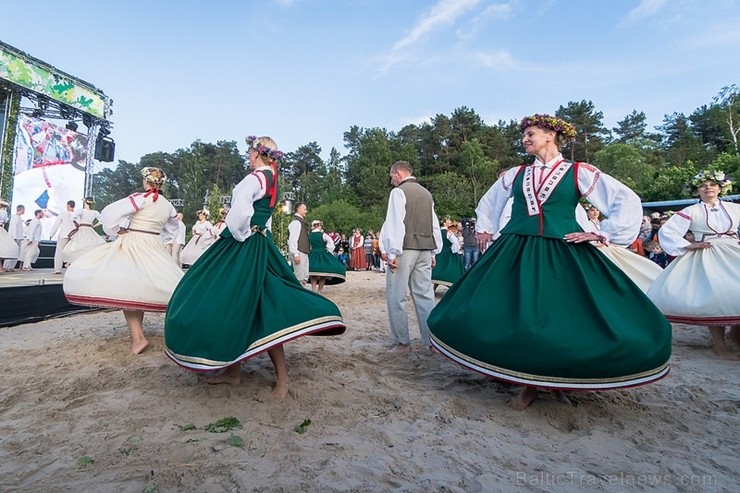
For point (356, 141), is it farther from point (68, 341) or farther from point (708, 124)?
point (68, 341)

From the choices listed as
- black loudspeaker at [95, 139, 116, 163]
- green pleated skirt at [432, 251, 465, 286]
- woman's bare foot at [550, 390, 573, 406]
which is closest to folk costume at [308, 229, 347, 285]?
green pleated skirt at [432, 251, 465, 286]

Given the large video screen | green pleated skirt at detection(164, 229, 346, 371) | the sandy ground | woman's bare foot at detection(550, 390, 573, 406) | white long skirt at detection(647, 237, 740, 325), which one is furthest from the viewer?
the large video screen

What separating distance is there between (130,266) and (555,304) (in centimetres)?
363

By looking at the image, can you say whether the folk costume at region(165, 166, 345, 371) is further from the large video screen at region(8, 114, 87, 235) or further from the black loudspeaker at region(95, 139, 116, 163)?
the black loudspeaker at region(95, 139, 116, 163)

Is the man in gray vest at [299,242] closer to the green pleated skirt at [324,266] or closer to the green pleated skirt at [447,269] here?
the green pleated skirt at [324,266]

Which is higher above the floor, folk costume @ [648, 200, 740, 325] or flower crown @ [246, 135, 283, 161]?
flower crown @ [246, 135, 283, 161]

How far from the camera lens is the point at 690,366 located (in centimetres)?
394

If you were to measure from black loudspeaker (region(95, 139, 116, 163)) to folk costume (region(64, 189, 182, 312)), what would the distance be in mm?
18395

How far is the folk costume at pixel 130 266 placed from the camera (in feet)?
13.4

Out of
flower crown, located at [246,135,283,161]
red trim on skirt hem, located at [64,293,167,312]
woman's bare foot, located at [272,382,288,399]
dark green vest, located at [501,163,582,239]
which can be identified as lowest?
woman's bare foot, located at [272,382,288,399]

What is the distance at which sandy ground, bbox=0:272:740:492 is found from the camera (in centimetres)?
196

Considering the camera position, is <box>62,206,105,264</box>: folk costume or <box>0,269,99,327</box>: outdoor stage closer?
<box>0,269,99,327</box>: outdoor stage

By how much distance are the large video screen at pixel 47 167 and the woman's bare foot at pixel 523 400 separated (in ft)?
64.3

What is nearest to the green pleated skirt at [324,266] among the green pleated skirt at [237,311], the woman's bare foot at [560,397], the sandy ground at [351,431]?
the sandy ground at [351,431]
